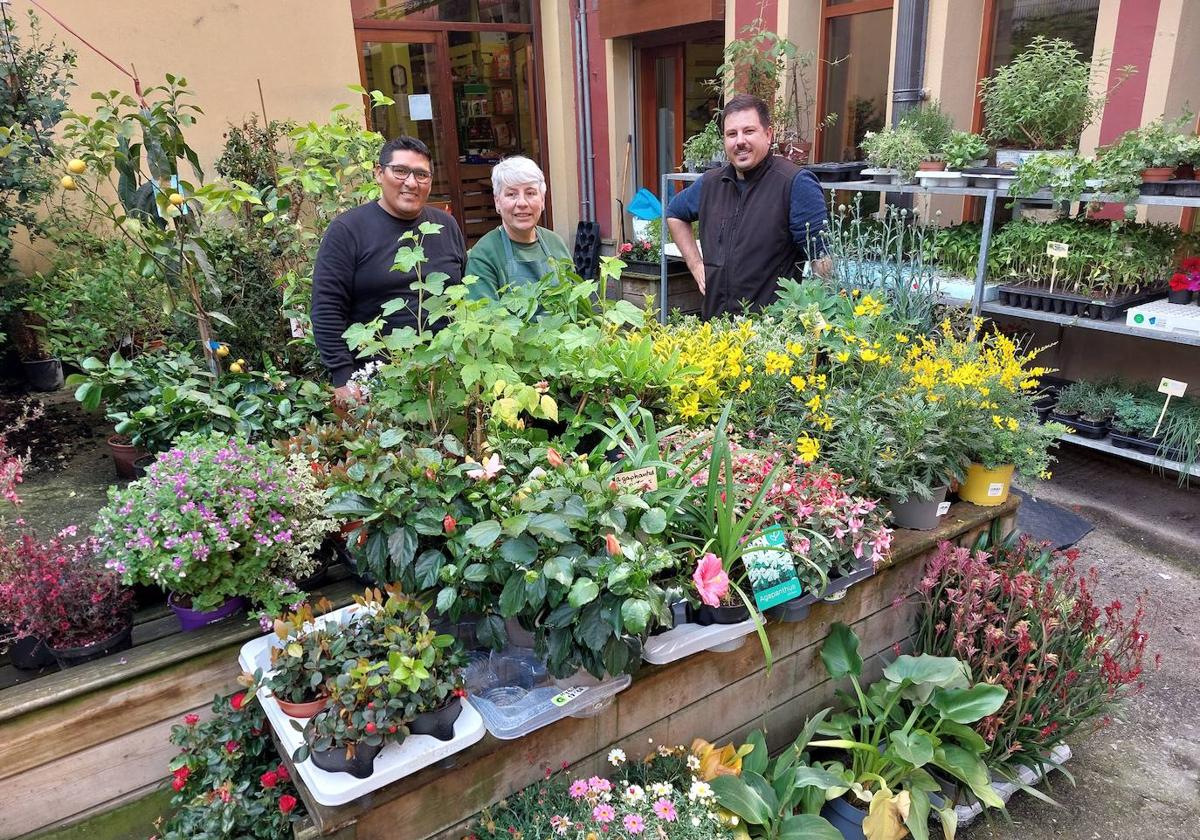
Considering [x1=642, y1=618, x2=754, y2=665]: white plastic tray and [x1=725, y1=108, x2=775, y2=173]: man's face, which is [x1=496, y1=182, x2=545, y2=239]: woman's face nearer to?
[x1=725, y1=108, x2=775, y2=173]: man's face

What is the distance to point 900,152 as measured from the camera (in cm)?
455

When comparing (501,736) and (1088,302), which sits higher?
(1088,302)

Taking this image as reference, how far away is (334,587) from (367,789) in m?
0.87

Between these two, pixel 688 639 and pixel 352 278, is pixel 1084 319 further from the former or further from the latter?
pixel 352 278

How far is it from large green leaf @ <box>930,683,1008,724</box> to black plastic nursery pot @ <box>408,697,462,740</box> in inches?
52.8

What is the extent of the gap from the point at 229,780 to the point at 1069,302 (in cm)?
429

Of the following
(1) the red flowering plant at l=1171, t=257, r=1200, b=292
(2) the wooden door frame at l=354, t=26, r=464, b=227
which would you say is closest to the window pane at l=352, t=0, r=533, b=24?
(2) the wooden door frame at l=354, t=26, r=464, b=227

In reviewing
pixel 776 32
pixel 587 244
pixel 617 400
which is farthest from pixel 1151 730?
pixel 587 244

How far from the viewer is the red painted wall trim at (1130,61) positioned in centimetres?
409

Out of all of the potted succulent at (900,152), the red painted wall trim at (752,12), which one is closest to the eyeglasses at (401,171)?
the potted succulent at (900,152)

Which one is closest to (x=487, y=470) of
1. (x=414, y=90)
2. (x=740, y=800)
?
(x=740, y=800)

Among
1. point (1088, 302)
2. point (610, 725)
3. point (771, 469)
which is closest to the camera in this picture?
point (610, 725)

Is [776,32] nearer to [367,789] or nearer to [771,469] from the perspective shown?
[771,469]

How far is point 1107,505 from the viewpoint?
4051 millimetres
